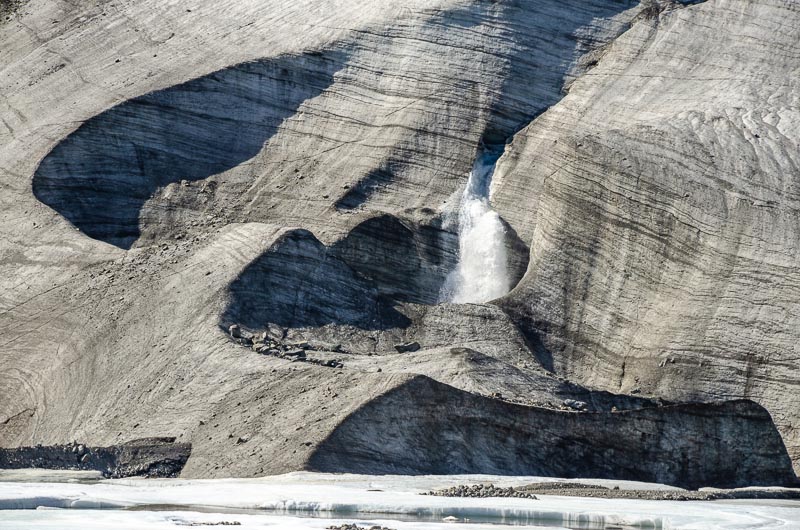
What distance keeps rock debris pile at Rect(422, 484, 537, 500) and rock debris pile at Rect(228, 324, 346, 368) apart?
7.18 meters

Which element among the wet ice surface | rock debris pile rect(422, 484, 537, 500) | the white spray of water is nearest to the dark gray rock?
the white spray of water

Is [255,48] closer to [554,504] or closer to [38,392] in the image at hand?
[38,392]

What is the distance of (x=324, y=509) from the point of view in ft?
88.8

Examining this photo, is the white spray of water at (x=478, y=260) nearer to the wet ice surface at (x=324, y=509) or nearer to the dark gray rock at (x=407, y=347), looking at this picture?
the dark gray rock at (x=407, y=347)

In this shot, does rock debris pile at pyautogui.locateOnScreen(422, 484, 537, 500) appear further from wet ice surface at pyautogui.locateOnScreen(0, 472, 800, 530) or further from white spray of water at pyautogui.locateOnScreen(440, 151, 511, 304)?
white spray of water at pyautogui.locateOnScreen(440, 151, 511, 304)

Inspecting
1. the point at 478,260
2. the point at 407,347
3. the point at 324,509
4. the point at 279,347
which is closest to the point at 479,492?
the point at 324,509

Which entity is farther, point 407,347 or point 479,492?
point 407,347

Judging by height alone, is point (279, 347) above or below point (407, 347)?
above

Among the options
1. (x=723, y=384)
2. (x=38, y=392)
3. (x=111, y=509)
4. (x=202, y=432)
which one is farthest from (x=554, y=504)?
(x=38, y=392)

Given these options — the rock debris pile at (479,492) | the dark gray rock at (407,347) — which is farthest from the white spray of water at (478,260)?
the rock debris pile at (479,492)

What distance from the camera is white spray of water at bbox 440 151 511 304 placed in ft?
148

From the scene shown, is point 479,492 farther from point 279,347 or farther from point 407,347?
point 407,347

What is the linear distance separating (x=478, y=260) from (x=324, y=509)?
62.9 feet

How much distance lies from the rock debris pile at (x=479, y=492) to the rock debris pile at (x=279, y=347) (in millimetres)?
7178
